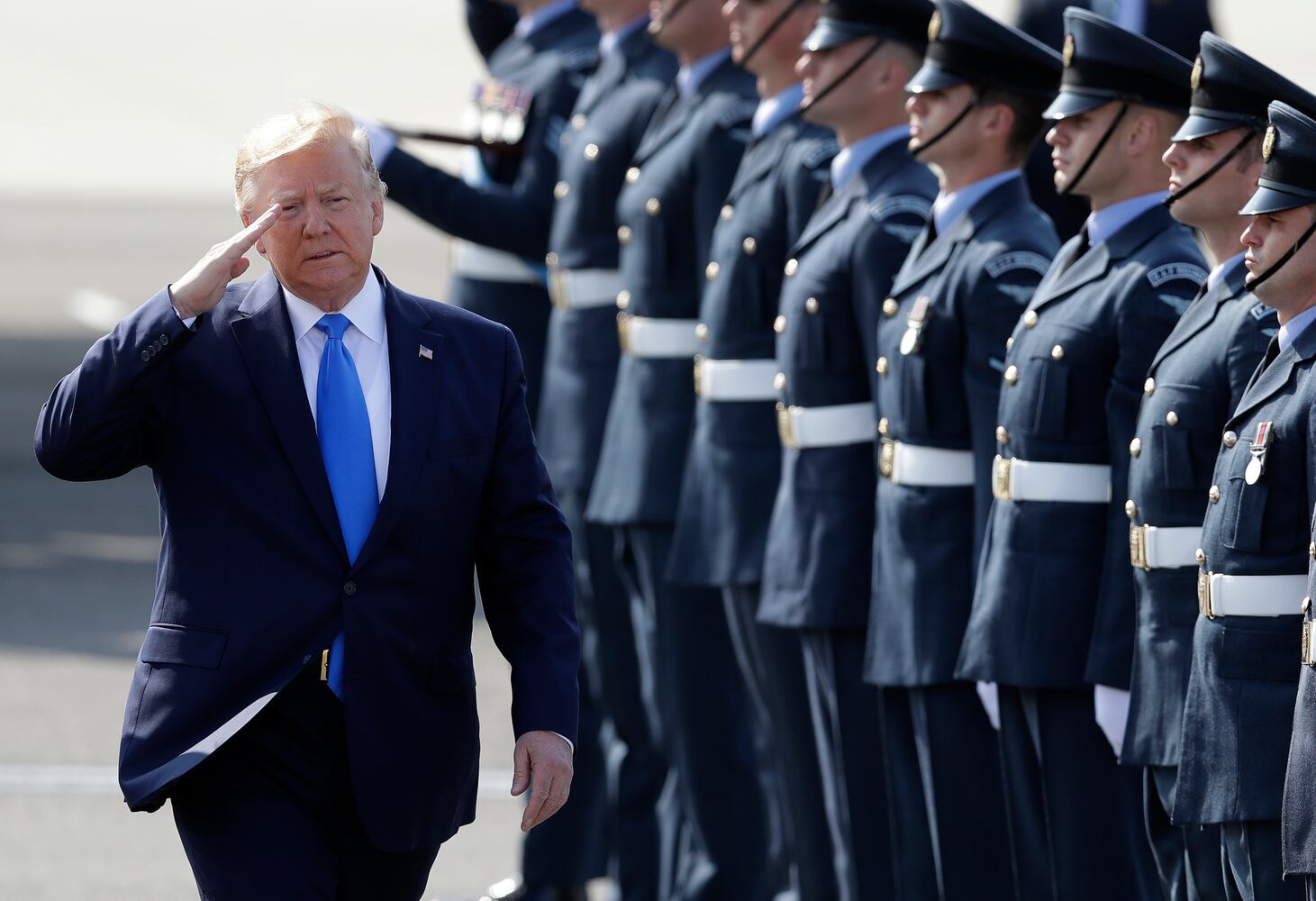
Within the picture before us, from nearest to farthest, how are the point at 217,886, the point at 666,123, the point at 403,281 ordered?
the point at 217,886 < the point at 666,123 < the point at 403,281

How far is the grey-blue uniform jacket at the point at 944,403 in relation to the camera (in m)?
5.38

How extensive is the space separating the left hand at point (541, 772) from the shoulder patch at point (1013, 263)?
1498mm

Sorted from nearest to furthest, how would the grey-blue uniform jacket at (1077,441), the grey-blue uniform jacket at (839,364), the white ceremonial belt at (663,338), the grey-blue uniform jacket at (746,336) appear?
the grey-blue uniform jacket at (1077,441) < the grey-blue uniform jacket at (839,364) < the grey-blue uniform jacket at (746,336) < the white ceremonial belt at (663,338)

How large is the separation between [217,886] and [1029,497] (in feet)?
5.44

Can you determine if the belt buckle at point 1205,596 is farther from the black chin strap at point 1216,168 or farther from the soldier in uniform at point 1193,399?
the black chin strap at point 1216,168

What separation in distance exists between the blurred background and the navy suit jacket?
1.54ft

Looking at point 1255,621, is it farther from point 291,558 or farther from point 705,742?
point 705,742

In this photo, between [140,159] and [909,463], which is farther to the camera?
[140,159]

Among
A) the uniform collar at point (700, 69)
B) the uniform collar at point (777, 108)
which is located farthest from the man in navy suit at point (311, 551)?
the uniform collar at point (700, 69)

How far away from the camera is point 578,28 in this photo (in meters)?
7.95

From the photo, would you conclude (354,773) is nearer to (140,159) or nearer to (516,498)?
(516,498)

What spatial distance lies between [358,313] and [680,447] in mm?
2474

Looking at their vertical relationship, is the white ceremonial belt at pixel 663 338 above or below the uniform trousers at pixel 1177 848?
above

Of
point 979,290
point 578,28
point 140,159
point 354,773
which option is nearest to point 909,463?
point 979,290
